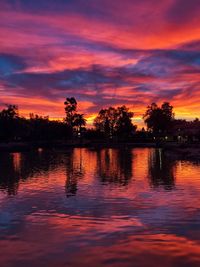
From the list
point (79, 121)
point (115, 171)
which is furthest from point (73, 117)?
point (115, 171)

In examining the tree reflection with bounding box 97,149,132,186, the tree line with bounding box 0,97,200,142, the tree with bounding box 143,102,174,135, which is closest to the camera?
the tree reflection with bounding box 97,149,132,186

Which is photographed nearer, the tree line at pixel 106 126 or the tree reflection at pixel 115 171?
the tree reflection at pixel 115 171

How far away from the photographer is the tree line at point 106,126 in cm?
15588

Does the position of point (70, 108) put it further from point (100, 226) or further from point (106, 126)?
point (100, 226)

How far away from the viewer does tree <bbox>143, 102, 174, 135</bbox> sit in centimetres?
17775

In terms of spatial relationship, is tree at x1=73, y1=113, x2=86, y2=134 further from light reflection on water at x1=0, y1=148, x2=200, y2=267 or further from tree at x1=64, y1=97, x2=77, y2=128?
light reflection on water at x1=0, y1=148, x2=200, y2=267

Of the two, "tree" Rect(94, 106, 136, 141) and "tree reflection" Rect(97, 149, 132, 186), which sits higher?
"tree" Rect(94, 106, 136, 141)

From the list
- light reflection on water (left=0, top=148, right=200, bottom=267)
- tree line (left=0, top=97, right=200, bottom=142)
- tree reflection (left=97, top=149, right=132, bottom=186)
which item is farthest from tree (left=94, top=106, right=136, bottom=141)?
light reflection on water (left=0, top=148, right=200, bottom=267)

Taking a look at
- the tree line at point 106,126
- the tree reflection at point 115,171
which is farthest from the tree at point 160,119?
the tree reflection at point 115,171

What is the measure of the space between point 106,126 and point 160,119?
28.7m

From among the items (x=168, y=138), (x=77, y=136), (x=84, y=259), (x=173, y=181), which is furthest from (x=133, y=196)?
(x=77, y=136)

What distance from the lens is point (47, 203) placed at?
22.7 metres

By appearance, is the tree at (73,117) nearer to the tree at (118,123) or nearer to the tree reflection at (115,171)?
the tree at (118,123)

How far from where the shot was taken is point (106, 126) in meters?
196
